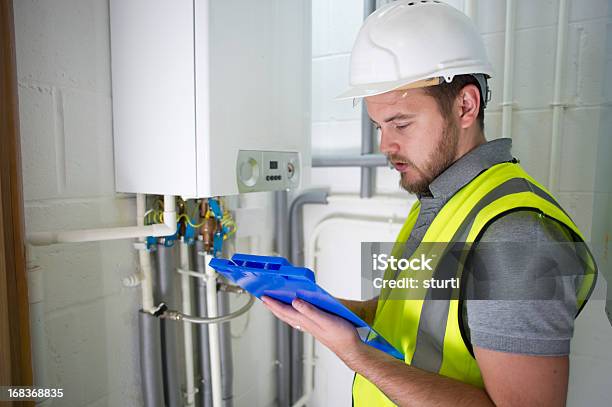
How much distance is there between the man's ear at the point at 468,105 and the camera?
810 millimetres

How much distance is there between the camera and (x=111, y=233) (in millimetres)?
937

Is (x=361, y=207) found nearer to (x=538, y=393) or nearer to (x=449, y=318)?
(x=449, y=318)

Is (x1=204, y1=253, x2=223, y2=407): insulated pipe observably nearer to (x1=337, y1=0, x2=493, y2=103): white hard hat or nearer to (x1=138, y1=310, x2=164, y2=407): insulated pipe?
(x1=138, y1=310, x2=164, y2=407): insulated pipe

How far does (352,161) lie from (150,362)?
90 cm

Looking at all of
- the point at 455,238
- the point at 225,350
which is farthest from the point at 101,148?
the point at 455,238

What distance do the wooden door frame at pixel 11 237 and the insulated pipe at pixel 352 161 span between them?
97cm

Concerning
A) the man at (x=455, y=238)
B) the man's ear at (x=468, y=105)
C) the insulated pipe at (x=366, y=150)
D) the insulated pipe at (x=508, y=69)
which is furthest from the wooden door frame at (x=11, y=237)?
the insulated pipe at (x=508, y=69)

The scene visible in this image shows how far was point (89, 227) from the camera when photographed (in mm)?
993

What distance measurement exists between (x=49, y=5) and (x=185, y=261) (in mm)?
737

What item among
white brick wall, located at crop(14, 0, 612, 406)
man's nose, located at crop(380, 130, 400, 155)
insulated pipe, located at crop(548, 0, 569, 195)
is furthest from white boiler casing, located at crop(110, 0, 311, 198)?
insulated pipe, located at crop(548, 0, 569, 195)

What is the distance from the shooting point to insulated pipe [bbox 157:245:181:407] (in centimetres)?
112

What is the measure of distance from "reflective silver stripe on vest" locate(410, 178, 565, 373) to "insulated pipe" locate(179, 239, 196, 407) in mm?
746

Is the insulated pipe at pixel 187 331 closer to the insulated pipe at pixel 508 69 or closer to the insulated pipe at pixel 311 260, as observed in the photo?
the insulated pipe at pixel 311 260

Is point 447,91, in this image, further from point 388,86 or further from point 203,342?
point 203,342
